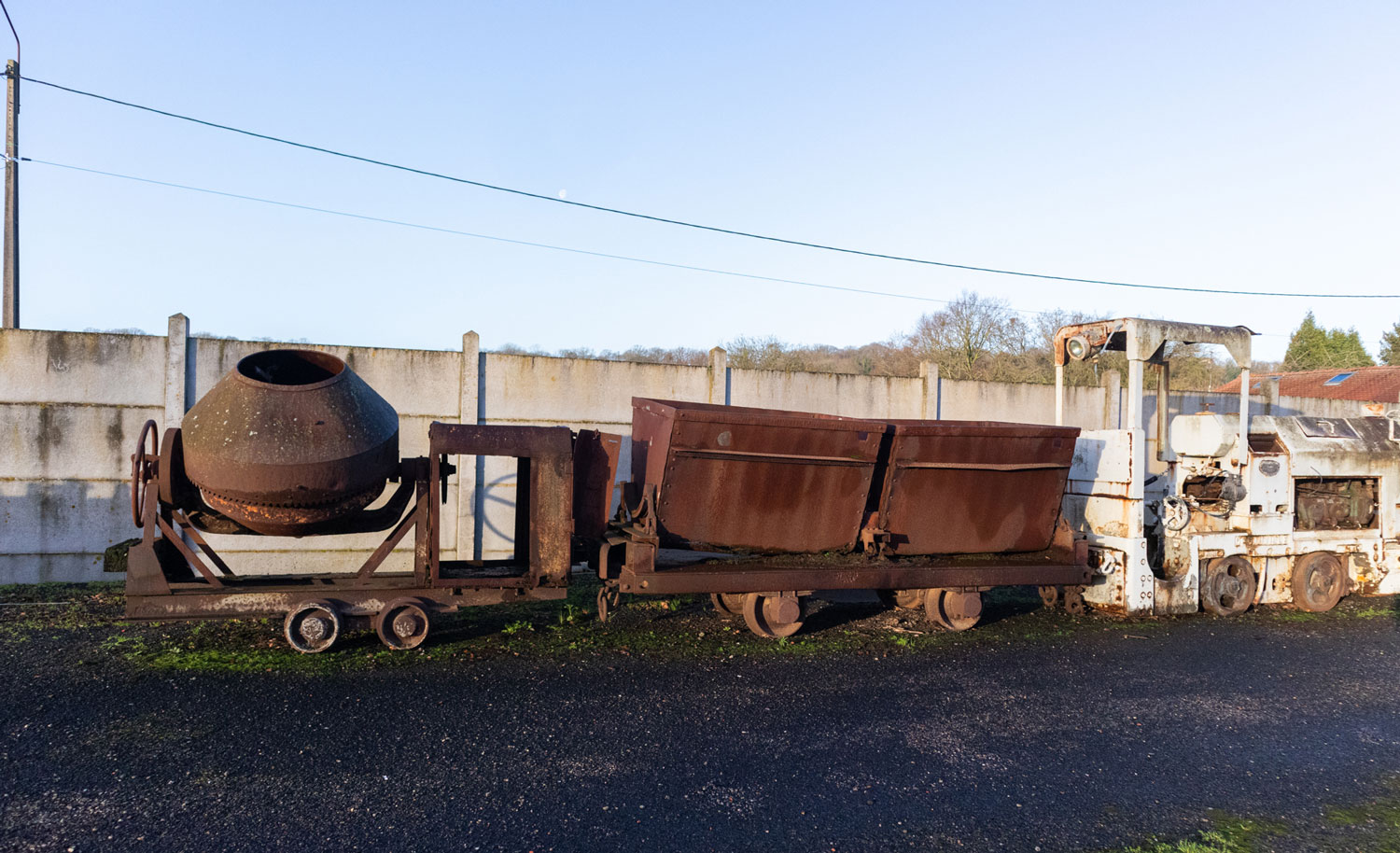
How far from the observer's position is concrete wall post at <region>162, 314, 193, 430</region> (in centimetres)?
926

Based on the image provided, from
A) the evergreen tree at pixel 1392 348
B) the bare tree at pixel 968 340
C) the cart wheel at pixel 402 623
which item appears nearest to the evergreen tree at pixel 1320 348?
the evergreen tree at pixel 1392 348

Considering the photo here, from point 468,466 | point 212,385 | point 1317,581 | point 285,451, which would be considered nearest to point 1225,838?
point 285,451

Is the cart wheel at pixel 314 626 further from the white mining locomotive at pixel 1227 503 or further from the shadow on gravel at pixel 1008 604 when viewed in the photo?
the white mining locomotive at pixel 1227 503

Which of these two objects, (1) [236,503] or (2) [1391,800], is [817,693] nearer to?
(2) [1391,800]

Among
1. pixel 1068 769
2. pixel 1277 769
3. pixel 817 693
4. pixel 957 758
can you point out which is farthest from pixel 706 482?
pixel 1277 769

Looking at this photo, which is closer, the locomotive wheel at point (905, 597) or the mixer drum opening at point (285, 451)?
the mixer drum opening at point (285, 451)

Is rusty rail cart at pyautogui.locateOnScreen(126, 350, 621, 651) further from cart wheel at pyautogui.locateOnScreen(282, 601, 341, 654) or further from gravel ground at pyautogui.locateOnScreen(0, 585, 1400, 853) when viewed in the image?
gravel ground at pyautogui.locateOnScreen(0, 585, 1400, 853)

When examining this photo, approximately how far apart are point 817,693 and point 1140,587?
432cm

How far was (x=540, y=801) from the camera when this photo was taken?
4.06m

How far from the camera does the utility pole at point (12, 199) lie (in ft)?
37.2

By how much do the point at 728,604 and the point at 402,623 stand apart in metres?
3.03

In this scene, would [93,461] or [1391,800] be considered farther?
[93,461]


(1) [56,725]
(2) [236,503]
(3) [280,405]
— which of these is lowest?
(1) [56,725]

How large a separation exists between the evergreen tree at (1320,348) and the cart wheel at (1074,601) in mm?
46988
